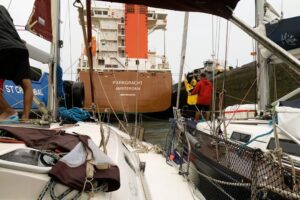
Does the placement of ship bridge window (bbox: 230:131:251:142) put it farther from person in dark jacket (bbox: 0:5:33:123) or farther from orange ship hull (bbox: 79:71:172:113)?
orange ship hull (bbox: 79:71:172:113)

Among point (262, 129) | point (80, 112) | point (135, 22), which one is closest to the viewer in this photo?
point (262, 129)

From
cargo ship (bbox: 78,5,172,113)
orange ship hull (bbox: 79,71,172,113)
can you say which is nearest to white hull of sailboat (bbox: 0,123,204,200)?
cargo ship (bbox: 78,5,172,113)

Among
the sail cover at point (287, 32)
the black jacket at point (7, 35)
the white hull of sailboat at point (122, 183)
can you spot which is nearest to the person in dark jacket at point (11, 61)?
the black jacket at point (7, 35)

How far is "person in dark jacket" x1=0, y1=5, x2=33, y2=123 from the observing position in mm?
2518

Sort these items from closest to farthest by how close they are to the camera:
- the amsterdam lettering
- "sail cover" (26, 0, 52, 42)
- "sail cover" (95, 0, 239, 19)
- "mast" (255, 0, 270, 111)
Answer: "sail cover" (95, 0, 239, 19) < "sail cover" (26, 0, 52, 42) < "mast" (255, 0, 270, 111) < the amsterdam lettering

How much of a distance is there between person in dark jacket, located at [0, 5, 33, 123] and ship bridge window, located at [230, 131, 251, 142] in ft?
6.78

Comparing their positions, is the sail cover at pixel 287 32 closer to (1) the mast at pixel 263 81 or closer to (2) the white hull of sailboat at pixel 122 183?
(1) the mast at pixel 263 81

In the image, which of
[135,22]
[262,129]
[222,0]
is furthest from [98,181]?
[135,22]

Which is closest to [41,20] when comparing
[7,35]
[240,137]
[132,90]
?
[7,35]

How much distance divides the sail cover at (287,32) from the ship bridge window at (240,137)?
3.72 ft

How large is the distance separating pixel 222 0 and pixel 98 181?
806 millimetres

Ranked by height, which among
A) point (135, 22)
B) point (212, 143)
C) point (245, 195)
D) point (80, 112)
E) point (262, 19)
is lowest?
point (245, 195)

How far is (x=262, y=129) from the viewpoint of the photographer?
353 cm

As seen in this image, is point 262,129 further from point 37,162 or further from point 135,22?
point 135,22
